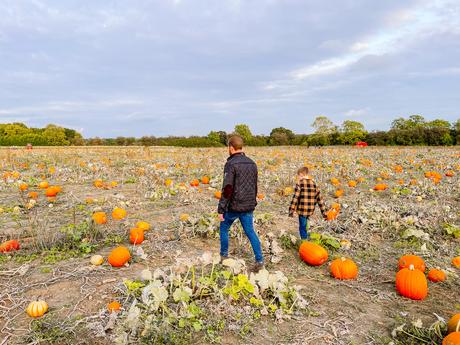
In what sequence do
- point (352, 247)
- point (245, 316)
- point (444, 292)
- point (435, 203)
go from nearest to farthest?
point (245, 316), point (444, 292), point (352, 247), point (435, 203)

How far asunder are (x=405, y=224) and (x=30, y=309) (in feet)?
20.5

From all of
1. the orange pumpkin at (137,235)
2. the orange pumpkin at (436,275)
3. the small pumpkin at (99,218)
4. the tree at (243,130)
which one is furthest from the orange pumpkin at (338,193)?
the tree at (243,130)

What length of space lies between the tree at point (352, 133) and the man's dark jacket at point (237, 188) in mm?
51119

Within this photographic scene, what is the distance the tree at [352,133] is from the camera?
→ 55156 mm

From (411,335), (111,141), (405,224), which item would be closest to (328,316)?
(411,335)

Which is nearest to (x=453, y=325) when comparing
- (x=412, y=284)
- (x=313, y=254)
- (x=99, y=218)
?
(x=412, y=284)

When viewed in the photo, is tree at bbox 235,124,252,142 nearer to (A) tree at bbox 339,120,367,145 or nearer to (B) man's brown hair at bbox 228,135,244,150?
(A) tree at bbox 339,120,367,145

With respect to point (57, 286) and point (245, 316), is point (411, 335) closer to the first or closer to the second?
point (245, 316)

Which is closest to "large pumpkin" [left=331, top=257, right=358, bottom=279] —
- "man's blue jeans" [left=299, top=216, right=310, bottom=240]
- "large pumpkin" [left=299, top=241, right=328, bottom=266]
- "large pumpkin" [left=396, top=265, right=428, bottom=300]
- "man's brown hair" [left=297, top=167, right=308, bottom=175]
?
"large pumpkin" [left=299, top=241, right=328, bottom=266]

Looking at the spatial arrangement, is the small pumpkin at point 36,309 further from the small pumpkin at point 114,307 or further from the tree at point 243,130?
the tree at point 243,130

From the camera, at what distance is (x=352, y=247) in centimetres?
650

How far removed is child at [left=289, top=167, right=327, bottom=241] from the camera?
6516 millimetres

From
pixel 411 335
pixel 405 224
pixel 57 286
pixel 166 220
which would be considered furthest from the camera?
pixel 166 220

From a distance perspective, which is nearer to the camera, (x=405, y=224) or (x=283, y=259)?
(x=283, y=259)
